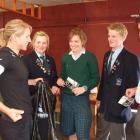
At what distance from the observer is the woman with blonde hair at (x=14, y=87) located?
203 centimetres

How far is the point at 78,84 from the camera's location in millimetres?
2938

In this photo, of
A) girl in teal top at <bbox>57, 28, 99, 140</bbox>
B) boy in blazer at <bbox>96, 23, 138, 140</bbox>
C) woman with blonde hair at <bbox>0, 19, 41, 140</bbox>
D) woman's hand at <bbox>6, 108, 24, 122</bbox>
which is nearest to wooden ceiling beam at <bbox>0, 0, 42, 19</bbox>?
girl in teal top at <bbox>57, 28, 99, 140</bbox>

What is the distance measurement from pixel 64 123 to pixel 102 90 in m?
0.50

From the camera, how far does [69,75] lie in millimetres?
3008

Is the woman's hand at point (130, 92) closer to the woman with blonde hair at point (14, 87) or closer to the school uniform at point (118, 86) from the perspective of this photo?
the school uniform at point (118, 86)

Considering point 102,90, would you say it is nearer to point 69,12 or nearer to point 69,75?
point 69,75

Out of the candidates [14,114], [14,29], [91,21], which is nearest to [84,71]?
[14,29]

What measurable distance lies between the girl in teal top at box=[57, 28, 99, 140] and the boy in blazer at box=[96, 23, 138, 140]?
9.1 inches

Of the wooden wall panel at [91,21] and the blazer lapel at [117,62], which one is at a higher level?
the wooden wall panel at [91,21]

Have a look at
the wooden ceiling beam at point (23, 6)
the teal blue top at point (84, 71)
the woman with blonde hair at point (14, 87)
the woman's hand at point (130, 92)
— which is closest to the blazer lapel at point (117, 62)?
the woman's hand at point (130, 92)

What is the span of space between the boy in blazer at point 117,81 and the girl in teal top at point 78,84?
9.1 inches

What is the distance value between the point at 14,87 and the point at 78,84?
0.97 metres

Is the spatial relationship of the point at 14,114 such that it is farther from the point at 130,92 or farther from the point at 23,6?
the point at 23,6

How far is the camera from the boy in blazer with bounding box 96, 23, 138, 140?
2.62 m
